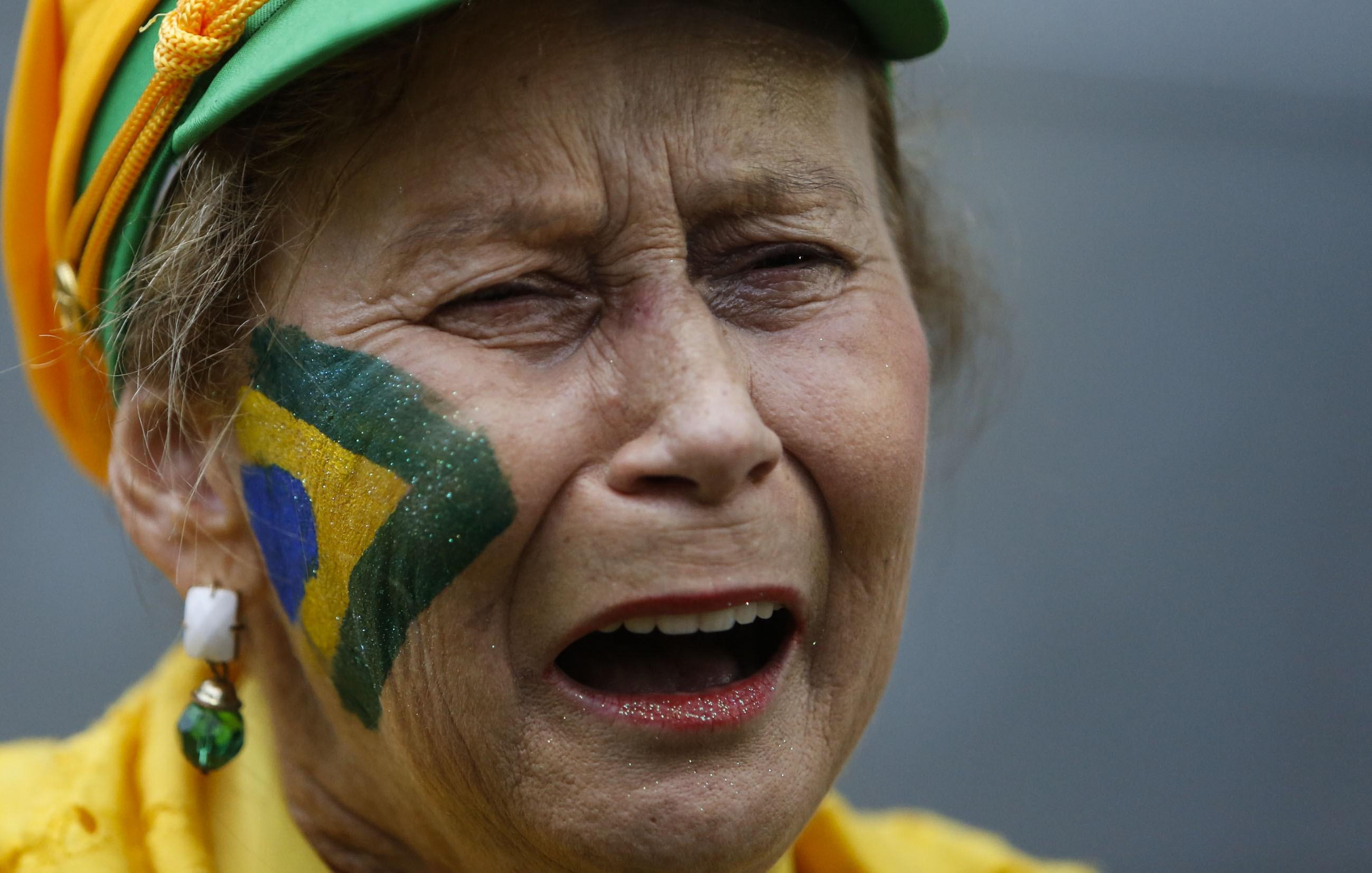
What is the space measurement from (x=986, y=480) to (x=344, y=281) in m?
3.07

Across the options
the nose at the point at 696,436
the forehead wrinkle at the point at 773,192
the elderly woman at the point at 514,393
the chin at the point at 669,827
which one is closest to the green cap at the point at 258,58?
the elderly woman at the point at 514,393

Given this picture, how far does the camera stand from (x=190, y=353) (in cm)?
162

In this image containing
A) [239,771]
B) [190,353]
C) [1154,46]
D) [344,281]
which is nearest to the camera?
[344,281]

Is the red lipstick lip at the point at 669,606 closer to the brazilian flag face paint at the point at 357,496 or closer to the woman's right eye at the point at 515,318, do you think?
the brazilian flag face paint at the point at 357,496

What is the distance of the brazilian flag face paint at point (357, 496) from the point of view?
139 cm

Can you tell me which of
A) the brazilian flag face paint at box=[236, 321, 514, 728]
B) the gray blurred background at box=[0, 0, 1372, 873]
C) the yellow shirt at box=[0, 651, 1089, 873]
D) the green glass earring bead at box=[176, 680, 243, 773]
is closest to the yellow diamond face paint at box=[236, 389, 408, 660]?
the brazilian flag face paint at box=[236, 321, 514, 728]

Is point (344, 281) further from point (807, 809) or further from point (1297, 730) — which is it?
point (1297, 730)

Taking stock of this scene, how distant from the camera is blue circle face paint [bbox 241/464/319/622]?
4.98 ft

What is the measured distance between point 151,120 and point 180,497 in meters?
0.48

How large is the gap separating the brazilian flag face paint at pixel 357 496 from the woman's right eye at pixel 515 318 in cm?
9

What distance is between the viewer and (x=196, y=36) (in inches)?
57.2

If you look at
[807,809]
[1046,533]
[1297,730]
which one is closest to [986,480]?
[1046,533]

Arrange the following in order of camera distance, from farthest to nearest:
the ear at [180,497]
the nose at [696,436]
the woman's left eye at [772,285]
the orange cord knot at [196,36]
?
the ear at [180,497] → the woman's left eye at [772,285] → the orange cord knot at [196,36] → the nose at [696,436]

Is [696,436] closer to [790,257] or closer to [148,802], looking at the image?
[790,257]
